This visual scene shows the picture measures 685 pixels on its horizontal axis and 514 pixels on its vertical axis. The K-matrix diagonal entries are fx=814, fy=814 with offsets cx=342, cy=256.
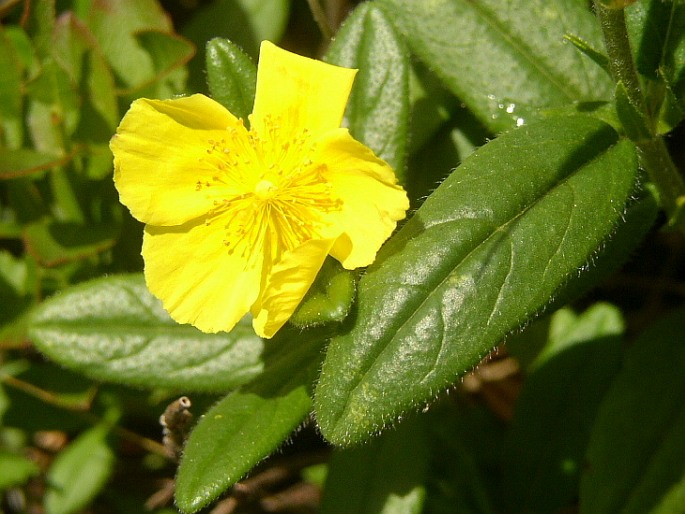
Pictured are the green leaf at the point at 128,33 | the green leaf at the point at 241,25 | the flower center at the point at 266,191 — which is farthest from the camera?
the green leaf at the point at 241,25

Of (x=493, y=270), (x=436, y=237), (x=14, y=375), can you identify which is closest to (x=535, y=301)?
(x=493, y=270)

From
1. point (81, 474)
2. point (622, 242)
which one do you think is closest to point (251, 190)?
point (622, 242)

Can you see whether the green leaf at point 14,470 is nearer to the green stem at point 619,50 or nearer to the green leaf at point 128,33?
the green leaf at point 128,33

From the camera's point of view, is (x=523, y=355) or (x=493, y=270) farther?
(x=523, y=355)

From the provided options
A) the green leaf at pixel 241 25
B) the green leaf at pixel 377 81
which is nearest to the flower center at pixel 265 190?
the green leaf at pixel 377 81

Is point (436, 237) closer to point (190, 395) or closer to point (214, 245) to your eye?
point (214, 245)

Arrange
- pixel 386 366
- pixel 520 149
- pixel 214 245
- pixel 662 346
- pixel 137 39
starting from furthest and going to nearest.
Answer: pixel 137 39, pixel 662 346, pixel 214 245, pixel 520 149, pixel 386 366

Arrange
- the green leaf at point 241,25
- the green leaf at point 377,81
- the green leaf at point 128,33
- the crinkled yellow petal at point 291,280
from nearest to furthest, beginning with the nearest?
the crinkled yellow petal at point 291,280
the green leaf at point 377,81
the green leaf at point 128,33
the green leaf at point 241,25
